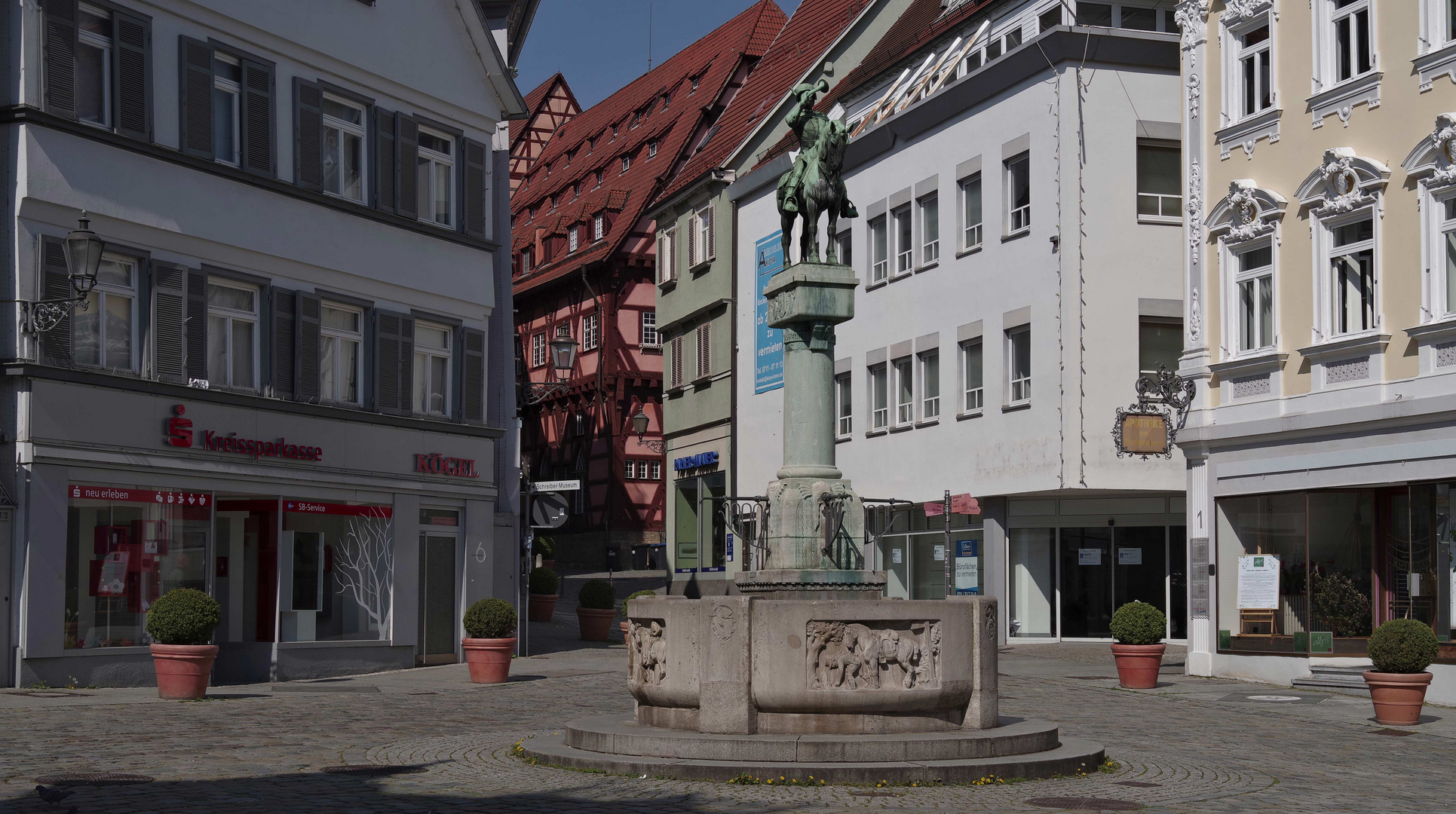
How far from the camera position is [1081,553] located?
112ft

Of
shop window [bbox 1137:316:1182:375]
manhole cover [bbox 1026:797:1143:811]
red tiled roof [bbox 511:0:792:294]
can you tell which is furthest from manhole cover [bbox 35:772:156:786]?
red tiled roof [bbox 511:0:792:294]

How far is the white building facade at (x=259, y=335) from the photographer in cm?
2095

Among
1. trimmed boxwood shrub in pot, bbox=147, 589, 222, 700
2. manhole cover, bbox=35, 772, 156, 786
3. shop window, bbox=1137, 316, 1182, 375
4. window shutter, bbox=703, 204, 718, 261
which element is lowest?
manhole cover, bbox=35, 772, 156, 786

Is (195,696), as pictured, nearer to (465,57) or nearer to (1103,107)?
(465,57)

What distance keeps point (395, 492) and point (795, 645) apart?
15349mm

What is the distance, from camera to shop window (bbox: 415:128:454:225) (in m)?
28.3

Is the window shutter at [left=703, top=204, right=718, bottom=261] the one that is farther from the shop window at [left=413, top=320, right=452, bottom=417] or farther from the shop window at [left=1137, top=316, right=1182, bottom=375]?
the shop window at [left=413, top=320, right=452, bottom=417]

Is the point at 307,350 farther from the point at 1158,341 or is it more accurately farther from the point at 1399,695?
the point at 1158,341

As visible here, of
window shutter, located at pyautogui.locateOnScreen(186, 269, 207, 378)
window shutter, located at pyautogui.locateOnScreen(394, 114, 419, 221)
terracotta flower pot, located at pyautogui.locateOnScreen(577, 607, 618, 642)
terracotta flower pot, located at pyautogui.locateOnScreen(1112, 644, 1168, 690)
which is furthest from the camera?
terracotta flower pot, located at pyautogui.locateOnScreen(577, 607, 618, 642)

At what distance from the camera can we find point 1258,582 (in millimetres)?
25719

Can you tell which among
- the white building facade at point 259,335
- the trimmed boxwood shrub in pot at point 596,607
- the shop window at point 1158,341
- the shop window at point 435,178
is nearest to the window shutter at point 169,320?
the white building facade at point 259,335

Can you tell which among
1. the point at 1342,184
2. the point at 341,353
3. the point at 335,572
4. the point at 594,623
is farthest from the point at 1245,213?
the point at 594,623

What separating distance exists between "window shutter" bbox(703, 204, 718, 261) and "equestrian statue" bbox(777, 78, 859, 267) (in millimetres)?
33409

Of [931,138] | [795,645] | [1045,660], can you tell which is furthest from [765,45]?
[795,645]
